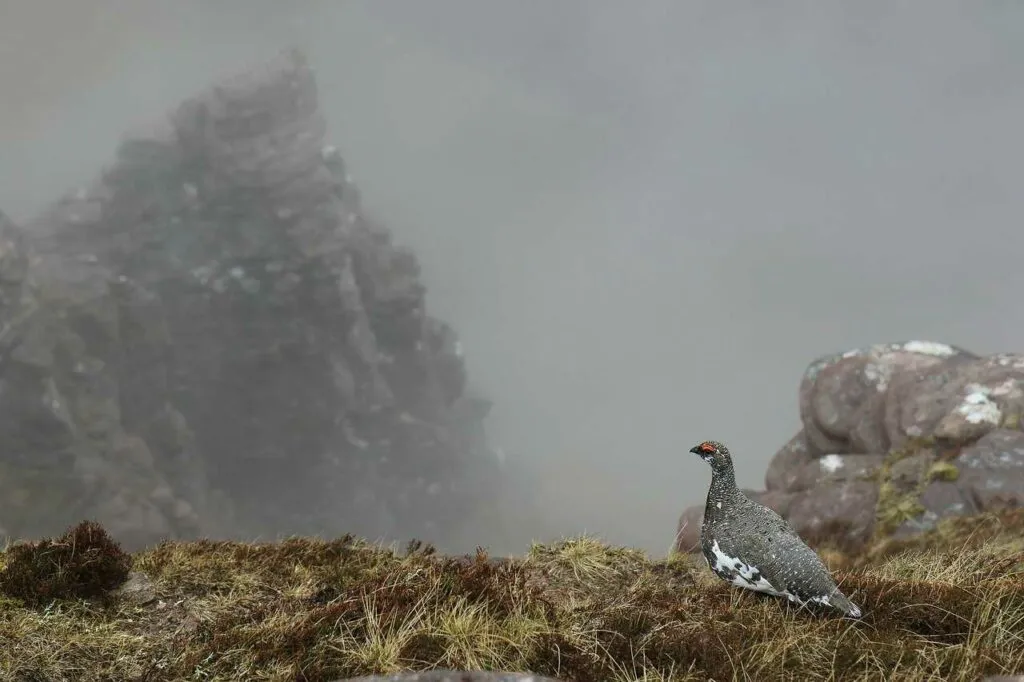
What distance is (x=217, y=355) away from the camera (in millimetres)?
118750

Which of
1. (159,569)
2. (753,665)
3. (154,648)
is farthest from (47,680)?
(753,665)

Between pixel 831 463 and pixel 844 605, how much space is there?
16.1 metres

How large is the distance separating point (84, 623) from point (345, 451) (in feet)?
420

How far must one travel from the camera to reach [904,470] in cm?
1912

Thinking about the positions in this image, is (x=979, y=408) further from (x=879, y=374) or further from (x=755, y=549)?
(x=755, y=549)

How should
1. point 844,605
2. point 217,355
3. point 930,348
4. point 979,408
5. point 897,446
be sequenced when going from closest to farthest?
point 844,605, point 979,408, point 897,446, point 930,348, point 217,355

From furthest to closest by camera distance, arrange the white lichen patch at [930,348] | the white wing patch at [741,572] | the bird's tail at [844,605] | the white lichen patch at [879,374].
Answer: the white lichen patch at [930,348] → the white lichen patch at [879,374] → the white wing patch at [741,572] → the bird's tail at [844,605]

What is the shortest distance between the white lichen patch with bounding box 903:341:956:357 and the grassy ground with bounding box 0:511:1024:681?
50.0 ft

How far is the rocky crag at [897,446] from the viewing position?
1769cm

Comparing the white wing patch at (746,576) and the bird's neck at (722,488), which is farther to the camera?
the bird's neck at (722,488)

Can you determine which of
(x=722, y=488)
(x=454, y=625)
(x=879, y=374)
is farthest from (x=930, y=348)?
(x=454, y=625)

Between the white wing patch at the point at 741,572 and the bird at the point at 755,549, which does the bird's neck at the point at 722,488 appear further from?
the white wing patch at the point at 741,572

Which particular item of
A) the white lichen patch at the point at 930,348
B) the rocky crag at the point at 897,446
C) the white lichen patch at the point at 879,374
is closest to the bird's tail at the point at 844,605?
the rocky crag at the point at 897,446

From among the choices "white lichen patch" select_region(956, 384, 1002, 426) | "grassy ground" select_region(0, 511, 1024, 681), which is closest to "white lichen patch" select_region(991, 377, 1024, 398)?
"white lichen patch" select_region(956, 384, 1002, 426)
